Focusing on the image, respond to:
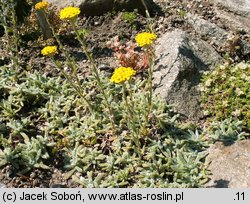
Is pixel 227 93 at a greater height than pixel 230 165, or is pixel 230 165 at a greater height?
pixel 227 93

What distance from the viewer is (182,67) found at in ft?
20.1

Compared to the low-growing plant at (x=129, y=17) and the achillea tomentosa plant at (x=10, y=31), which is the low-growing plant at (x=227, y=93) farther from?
the achillea tomentosa plant at (x=10, y=31)

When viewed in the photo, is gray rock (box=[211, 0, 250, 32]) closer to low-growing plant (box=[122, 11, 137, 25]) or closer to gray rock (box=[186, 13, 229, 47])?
gray rock (box=[186, 13, 229, 47])

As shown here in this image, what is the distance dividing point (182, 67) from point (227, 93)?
2.30 feet

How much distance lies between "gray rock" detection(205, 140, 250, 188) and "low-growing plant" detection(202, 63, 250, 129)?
51 cm

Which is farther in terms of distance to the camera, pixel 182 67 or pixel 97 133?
pixel 182 67

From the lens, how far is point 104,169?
507 cm

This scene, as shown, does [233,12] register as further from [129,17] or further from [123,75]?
[123,75]

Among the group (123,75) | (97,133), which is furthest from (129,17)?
(123,75)

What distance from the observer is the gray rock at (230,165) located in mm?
4750

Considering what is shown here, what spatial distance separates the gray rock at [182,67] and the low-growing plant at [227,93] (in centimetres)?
14

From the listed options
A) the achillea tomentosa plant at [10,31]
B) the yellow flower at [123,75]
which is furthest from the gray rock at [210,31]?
the yellow flower at [123,75]

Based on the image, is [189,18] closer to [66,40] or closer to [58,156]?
[66,40]

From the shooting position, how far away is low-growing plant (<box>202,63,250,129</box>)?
5637mm
